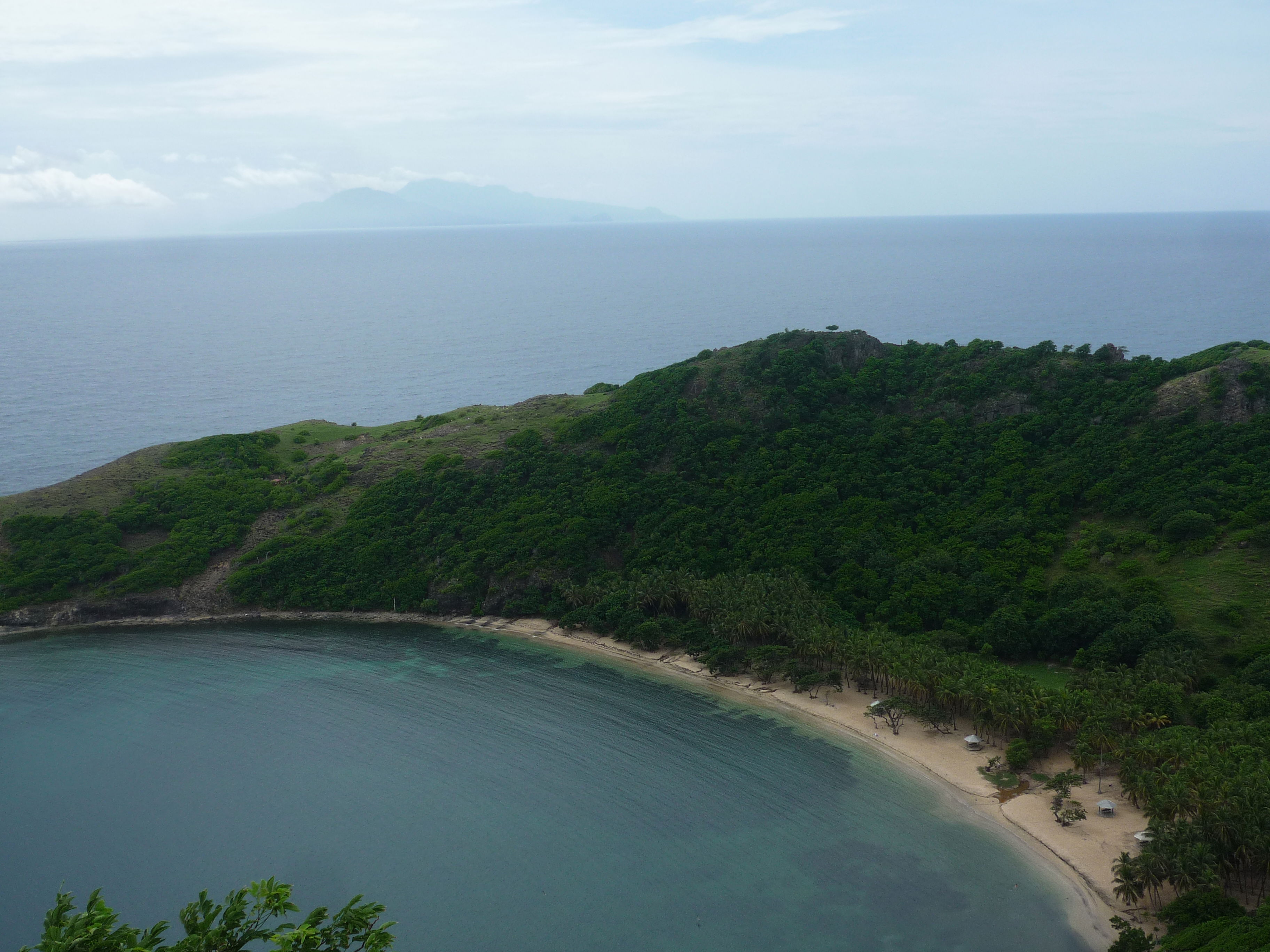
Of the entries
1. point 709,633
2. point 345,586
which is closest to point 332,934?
point 709,633

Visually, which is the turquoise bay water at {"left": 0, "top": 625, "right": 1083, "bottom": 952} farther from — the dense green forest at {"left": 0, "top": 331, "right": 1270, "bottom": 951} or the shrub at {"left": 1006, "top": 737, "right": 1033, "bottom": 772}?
the dense green forest at {"left": 0, "top": 331, "right": 1270, "bottom": 951}

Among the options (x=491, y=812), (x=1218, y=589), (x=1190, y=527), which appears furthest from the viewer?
(x=1190, y=527)

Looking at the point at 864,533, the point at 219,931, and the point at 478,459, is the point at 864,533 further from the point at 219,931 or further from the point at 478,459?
the point at 219,931

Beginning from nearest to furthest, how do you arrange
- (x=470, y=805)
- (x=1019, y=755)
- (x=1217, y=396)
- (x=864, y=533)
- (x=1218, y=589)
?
(x=1019, y=755) < (x=470, y=805) < (x=1218, y=589) < (x=864, y=533) < (x=1217, y=396)

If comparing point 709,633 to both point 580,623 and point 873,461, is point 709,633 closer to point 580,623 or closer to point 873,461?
point 580,623

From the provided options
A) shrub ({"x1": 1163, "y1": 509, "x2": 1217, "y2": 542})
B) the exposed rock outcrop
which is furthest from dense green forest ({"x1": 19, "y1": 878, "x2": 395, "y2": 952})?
the exposed rock outcrop

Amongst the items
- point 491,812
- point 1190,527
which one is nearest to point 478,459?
point 491,812
